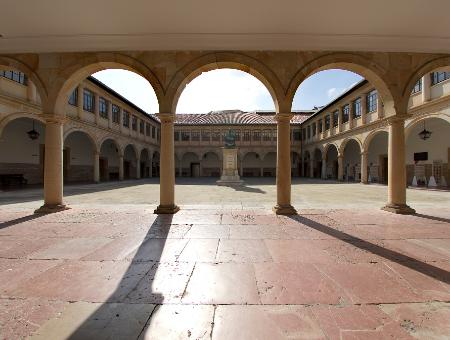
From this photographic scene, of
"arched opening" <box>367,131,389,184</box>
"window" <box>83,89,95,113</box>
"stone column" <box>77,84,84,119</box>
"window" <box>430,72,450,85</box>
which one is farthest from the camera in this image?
"arched opening" <box>367,131,389,184</box>

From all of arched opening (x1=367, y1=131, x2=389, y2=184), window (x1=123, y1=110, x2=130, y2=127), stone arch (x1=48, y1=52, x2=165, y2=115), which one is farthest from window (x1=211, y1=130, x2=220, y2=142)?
stone arch (x1=48, y1=52, x2=165, y2=115)

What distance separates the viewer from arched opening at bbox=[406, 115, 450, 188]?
16.8 m

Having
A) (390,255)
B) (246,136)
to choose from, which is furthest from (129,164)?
(390,255)

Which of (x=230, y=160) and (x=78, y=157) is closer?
(x=230, y=160)

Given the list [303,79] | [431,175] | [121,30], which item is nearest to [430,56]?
[303,79]

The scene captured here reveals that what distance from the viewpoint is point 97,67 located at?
23.0ft

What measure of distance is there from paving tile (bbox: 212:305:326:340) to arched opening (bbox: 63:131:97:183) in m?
22.6

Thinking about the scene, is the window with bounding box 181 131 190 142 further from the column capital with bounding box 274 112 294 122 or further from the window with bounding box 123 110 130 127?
the column capital with bounding box 274 112 294 122

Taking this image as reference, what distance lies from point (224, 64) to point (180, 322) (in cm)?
654

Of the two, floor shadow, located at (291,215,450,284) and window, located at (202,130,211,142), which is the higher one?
window, located at (202,130,211,142)

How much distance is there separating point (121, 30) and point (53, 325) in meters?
6.08

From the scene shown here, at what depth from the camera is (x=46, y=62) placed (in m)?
6.82

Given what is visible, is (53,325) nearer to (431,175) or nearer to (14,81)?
(14,81)

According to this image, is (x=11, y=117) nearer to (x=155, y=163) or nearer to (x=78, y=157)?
(x=78, y=157)
